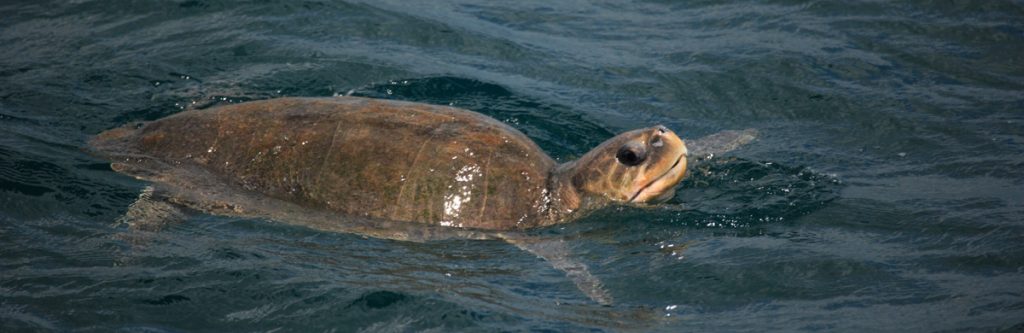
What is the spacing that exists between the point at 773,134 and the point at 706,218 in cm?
217

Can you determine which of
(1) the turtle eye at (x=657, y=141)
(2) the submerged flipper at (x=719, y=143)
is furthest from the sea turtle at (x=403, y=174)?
(2) the submerged flipper at (x=719, y=143)

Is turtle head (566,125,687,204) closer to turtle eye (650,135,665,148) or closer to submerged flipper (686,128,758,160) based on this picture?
turtle eye (650,135,665,148)

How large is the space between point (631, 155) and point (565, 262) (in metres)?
0.99

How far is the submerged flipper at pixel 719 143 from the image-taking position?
320 inches

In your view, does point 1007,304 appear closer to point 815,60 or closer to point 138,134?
point 815,60

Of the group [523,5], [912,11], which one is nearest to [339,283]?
[523,5]

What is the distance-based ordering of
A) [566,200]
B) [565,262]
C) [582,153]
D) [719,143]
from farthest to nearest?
[582,153] < [719,143] < [566,200] < [565,262]

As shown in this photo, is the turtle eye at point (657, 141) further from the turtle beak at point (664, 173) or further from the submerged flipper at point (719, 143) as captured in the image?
the submerged flipper at point (719, 143)

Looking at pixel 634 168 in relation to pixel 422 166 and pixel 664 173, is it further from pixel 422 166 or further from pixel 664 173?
pixel 422 166

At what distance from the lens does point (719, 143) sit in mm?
8359

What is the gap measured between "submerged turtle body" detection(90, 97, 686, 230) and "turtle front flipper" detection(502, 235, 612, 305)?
25 centimetres

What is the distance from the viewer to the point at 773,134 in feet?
29.0

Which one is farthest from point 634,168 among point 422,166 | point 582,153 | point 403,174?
point 582,153

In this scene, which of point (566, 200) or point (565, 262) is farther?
point (566, 200)
